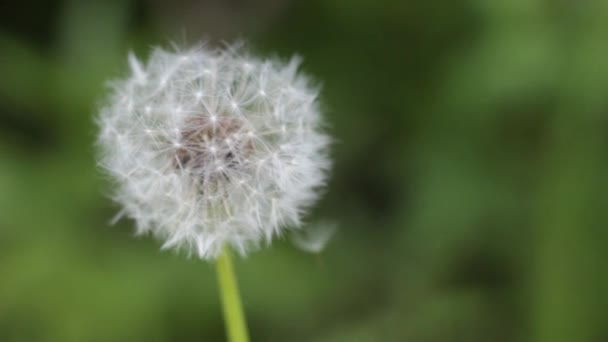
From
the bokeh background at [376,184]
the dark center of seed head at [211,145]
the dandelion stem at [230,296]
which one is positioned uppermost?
the bokeh background at [376,184]

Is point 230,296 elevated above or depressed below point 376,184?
below

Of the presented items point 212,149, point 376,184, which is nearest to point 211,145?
point 212,149

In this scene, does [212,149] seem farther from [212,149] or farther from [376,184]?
[376,184]

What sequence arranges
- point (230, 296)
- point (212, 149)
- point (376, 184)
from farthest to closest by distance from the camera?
point (376, 184), point (212, 149), point (230, 296)

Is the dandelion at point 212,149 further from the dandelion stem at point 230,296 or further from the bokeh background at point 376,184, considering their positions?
the bokeh background at point 376,184

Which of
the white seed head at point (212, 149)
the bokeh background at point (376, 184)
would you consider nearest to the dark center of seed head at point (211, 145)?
the white seed head at point (212, 149)

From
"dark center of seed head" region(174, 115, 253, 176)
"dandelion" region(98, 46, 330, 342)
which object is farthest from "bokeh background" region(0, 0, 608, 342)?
"dark center of seed head" region(174, 115, 253, 176)

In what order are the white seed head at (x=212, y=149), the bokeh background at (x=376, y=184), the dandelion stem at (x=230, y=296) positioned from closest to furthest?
the dandelion stem at (x=230, y=296) < the white seed head at (x=212, y=149) < the bokeh background at (x=376, y=184)

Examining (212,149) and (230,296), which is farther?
(212,149)
